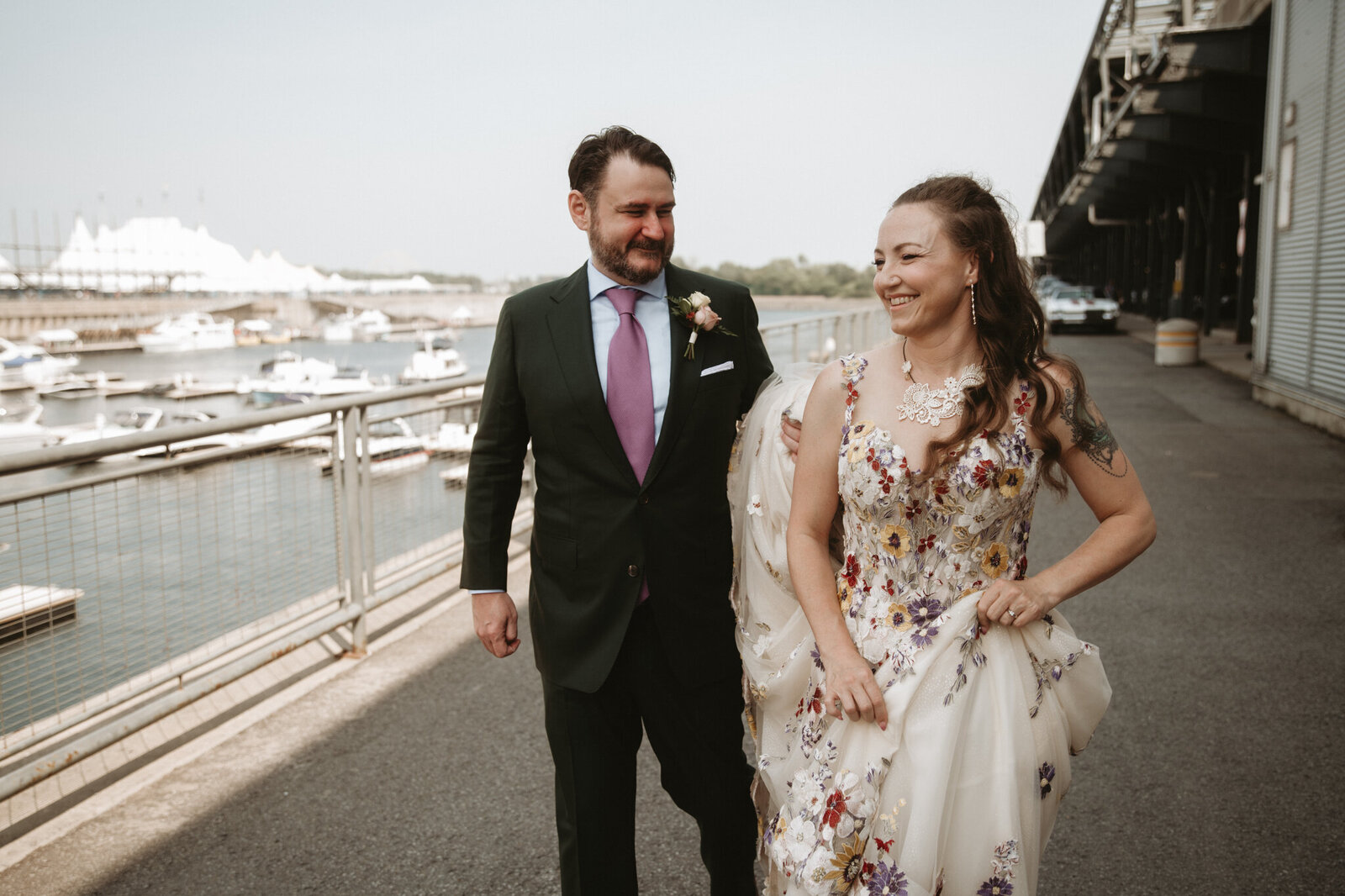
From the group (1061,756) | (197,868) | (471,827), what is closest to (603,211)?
(1061,756)

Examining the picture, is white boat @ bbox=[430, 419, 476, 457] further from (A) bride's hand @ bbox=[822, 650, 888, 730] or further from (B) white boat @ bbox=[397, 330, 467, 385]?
(B) white boat @ bbox=[397, 330, 467, 385]

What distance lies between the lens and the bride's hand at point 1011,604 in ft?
6.17

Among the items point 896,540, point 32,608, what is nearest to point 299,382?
point 32,608

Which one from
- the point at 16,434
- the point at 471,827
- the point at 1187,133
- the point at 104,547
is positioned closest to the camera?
the point at 471,827

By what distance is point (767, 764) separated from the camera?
87.7 inches

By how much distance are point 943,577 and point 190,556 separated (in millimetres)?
3494

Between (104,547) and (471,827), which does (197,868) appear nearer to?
(471,827)

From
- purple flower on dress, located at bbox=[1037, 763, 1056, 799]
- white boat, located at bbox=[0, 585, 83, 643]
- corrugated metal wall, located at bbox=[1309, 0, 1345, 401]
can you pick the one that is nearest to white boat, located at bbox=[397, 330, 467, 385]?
corrugated metal wall, located at bbox=[1309, 0, 1345, 401]

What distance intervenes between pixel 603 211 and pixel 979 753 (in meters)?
1.46

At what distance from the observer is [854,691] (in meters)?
1.90

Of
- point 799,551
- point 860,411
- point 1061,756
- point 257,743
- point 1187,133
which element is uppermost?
point 1187,133

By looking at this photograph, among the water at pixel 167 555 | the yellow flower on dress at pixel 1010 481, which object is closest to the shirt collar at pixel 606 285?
the yellow flower on dress at pixel 1010 481

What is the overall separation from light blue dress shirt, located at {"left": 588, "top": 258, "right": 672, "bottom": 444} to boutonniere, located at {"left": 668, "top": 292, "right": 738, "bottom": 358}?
0.04 meters

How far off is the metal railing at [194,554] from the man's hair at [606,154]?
1895 mm
